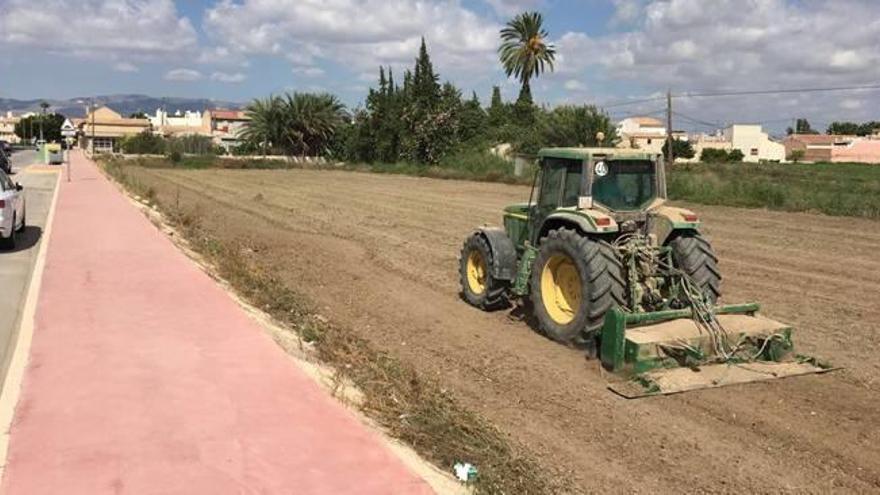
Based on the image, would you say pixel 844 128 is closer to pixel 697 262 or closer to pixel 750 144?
pixel 750 144

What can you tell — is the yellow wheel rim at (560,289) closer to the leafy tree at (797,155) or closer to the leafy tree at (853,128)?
the leafy tree at (797,155)

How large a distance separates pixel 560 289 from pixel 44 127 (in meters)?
142

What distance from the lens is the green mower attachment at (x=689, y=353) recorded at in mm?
6902

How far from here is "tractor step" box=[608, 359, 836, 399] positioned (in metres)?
6.74

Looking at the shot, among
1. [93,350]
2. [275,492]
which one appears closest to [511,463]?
[275,492]

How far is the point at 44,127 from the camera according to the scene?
434ft

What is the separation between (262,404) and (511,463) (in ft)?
6.81

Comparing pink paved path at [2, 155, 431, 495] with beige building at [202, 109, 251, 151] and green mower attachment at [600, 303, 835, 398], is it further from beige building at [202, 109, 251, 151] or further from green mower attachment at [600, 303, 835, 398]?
beige building at [202, 109, 251, 151]

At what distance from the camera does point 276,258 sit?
A: 47.3 ft

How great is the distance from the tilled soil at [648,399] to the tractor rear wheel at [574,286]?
24 centimetres

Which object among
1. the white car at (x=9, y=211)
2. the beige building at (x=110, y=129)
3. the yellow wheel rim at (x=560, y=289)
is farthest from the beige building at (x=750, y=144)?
the yellow wheel rim at (x=560, y=289)

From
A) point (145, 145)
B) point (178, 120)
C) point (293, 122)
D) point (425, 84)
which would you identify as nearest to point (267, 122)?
point (293, 122)

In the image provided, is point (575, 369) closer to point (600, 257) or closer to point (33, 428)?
point (600, 257)

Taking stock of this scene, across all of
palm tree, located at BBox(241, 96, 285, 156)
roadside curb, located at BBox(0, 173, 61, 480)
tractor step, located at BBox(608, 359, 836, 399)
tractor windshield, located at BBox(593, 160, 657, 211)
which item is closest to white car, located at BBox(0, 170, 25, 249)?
roadside curb, located at BBox(0, 173, 61, 480)
